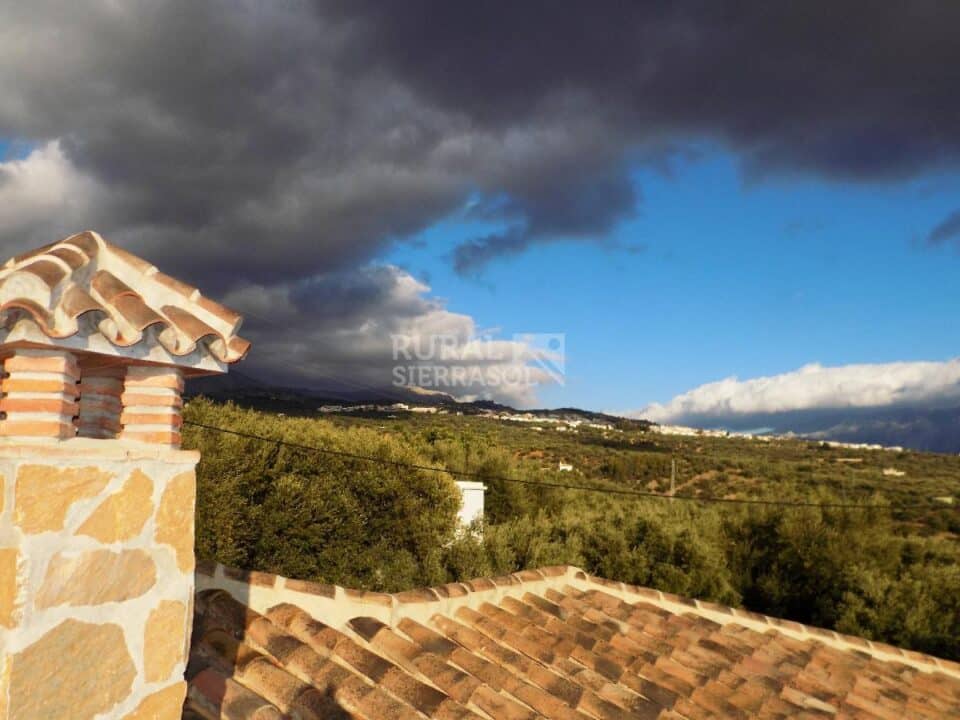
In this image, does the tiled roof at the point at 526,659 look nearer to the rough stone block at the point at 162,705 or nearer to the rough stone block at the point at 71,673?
the rough stone block at the point at 162,705

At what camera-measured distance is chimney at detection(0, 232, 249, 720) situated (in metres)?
2.30

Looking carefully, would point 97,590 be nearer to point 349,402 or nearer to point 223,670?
point 223,670

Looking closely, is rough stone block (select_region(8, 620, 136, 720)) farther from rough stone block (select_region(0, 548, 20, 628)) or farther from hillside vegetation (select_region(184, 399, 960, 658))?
hillside vegetation (select_region(184, 399, 960, 658))

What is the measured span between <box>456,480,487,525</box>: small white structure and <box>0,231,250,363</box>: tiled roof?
25.5 m

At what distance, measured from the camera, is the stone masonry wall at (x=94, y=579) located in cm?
229

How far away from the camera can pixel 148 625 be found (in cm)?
269

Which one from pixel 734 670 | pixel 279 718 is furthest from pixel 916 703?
pixel 279 718

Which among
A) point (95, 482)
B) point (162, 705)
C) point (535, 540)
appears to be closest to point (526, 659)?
point (162, 705)

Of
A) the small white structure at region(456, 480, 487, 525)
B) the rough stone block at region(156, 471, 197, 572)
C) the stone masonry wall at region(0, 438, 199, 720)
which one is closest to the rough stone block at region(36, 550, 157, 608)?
the stone masonry wall at region(0, 438, 199, 720)

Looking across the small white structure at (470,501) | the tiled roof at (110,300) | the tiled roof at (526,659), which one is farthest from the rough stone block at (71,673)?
the small white structure at (470,501)

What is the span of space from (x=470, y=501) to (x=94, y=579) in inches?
1043

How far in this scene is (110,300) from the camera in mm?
2543

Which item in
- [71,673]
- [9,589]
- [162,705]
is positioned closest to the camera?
[9,589]

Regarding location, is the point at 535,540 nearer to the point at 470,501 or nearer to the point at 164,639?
the point at 470,501
